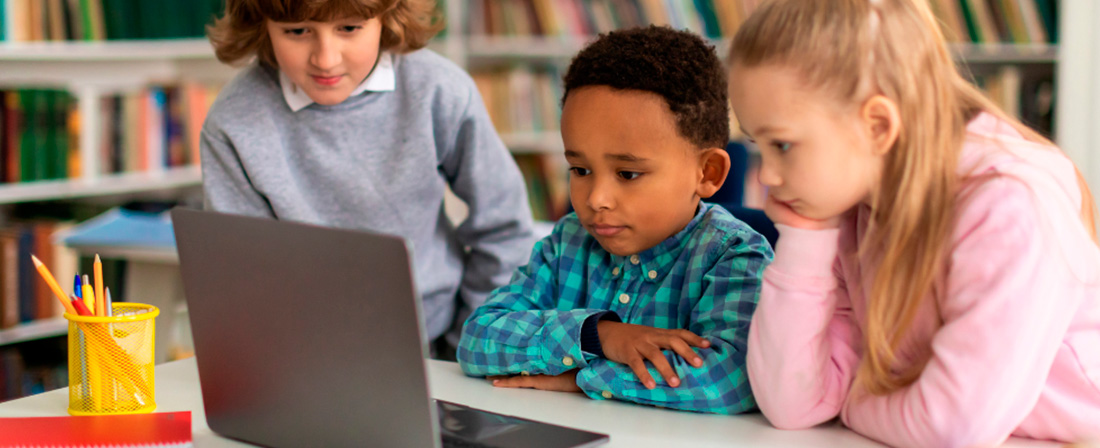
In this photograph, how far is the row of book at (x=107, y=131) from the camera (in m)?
2.60

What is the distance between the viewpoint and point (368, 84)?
4.92 ft

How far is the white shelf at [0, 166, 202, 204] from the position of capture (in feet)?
8.58

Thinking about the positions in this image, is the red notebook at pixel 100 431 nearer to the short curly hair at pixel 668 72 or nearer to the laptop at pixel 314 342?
the laptop at pixel 314 342

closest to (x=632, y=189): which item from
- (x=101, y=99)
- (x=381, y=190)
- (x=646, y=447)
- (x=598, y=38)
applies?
(x=598, y=38)

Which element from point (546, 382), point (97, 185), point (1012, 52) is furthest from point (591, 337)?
point (1012, 52)

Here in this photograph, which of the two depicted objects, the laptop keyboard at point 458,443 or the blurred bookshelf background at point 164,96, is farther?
the blurred bookshelf background at point 164,96

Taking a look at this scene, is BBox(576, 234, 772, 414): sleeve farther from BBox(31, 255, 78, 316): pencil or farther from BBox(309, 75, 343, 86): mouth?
BBox(309, 75, 343, 86): mouth

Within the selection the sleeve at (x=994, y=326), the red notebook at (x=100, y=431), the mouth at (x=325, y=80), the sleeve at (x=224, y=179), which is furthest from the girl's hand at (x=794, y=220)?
Answer: the sleeve at (x=224, y=179)

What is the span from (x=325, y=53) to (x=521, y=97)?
7.23ft

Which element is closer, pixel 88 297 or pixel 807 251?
pixel 807 251

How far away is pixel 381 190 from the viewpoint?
153cm

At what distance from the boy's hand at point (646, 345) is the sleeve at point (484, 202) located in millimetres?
602

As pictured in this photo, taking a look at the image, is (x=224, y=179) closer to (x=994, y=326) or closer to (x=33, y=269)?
(x=994, y=326)

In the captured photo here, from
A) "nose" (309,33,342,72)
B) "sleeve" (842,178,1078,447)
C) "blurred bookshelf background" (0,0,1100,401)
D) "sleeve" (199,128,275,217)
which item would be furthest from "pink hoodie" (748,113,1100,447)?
"blurred bookshelf background" (0,0,1100,401)
